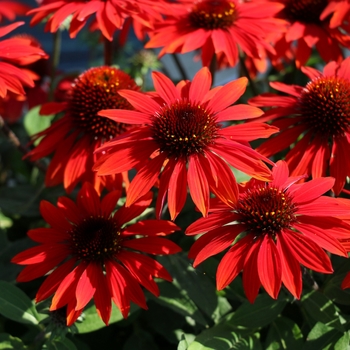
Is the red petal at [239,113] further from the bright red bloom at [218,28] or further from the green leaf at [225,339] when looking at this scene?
the green leaf at [225,339]

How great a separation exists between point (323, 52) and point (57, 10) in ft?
1.63

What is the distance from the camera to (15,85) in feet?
2.80

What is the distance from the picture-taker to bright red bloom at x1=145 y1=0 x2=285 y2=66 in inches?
38.9

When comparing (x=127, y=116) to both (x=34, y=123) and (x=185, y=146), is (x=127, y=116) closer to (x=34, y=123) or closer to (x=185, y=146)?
(x=185, y=146)

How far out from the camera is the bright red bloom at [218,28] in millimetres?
989

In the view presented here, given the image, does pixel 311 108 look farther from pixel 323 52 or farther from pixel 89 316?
pixel 89 316

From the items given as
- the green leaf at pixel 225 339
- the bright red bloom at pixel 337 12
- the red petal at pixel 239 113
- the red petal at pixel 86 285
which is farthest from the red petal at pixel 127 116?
the bright red bloom at pixel 337 12

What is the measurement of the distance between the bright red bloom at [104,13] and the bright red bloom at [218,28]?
52mm

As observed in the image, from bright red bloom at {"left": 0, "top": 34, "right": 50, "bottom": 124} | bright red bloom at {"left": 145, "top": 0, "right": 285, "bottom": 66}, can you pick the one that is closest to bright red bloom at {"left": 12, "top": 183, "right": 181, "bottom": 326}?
bright red bloom at {"left": 145, "top": 0, "right": 285, "bottom": 66}

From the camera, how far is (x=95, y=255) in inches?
30.9

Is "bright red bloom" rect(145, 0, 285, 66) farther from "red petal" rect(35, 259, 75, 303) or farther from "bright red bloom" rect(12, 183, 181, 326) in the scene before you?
"red petal" rect(35, 259, 75, 303)

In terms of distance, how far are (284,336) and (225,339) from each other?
0.30 feet

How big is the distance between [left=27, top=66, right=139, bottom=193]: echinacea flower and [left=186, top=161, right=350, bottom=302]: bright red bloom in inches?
9.3

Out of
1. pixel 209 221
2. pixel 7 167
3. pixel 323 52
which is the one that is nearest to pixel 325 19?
pixel 323 52
